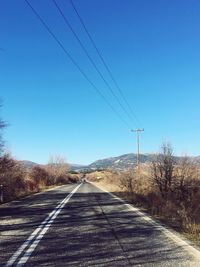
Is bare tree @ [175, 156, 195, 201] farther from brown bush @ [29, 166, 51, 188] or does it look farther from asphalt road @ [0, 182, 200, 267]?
brown bush @ [29, 166, 51, 188]

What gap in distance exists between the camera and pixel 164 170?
3375 centimetres

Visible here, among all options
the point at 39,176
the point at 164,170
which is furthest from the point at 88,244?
the point at 39,176

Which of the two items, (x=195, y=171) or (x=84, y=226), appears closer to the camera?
(x=84, y=226)

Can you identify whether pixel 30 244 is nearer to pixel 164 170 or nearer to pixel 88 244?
pixel 88 244

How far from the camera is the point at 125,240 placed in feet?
37.0

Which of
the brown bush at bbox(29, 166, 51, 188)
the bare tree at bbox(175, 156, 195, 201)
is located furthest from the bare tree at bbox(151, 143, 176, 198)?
the brown bush at bbox(29, 166, 51, 188)

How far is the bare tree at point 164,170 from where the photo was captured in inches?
1316

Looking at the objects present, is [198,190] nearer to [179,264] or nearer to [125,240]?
[125,240]

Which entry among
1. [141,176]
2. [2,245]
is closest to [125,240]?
[2,245]

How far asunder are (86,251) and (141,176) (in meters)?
35.8

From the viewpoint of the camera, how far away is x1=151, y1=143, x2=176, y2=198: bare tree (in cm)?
3344

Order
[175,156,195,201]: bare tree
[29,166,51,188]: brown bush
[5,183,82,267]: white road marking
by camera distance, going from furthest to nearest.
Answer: [29,166,51,188]: brown bush
[175,156,195,201]: bare tree
[5,183,82,267]: white road marking

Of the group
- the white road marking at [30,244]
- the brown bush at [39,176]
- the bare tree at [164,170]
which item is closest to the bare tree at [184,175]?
the bare tree at [164,170]

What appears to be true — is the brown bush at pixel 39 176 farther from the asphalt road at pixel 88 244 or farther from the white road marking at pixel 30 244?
the white road marking at pixel 30 244
